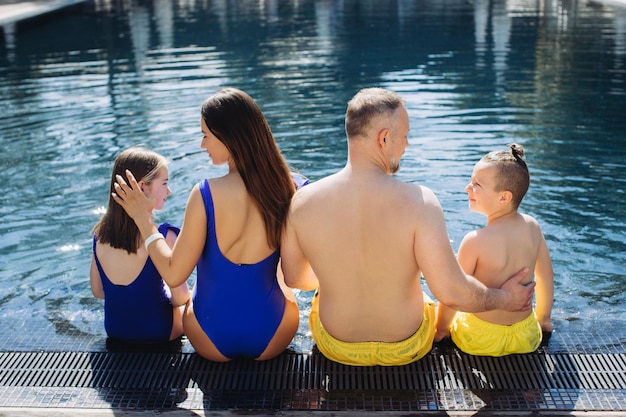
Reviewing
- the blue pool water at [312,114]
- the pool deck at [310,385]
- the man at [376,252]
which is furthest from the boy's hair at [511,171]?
the blue pool water at [312,114]

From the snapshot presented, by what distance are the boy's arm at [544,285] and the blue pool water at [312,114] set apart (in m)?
0.60

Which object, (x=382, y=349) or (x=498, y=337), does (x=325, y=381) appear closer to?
(x=382, y=349)

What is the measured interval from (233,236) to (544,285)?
157 centimetres

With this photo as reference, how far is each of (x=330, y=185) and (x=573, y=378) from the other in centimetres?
139

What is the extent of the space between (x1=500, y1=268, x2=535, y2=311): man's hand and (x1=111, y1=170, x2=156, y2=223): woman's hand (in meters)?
1.67

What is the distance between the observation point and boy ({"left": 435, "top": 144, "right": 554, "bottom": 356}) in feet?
10.9

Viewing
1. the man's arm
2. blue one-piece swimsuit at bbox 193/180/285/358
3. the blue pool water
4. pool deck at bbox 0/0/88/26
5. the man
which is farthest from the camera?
pool deck at bbox 0/0/88/26

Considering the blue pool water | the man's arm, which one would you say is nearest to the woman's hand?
the man's arm

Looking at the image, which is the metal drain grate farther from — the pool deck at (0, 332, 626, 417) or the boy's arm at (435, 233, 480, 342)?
the boy's arm at (435, 233, 480, 342)

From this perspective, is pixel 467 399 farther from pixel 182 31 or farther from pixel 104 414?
pixel 182 31

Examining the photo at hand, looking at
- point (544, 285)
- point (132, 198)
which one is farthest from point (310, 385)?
point (544, 285)

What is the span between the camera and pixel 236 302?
3299 mm

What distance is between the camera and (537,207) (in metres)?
6.39

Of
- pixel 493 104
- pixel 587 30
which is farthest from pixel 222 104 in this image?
A: pixel 587 30
